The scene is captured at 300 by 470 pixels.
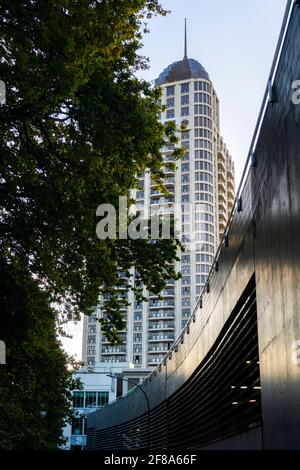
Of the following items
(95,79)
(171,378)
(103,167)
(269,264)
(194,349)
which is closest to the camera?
(269,264)

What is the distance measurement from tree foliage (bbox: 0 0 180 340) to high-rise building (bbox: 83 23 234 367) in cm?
8948

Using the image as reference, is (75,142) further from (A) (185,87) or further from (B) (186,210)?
(A) (185,87)

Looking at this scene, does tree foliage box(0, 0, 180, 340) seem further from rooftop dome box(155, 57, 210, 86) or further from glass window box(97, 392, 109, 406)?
rooftop dome box(155, 57, 210, 86)

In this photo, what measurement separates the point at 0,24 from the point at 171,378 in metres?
18.7

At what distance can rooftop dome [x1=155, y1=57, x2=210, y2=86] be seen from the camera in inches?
4611

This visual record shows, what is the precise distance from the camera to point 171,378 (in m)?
24.8

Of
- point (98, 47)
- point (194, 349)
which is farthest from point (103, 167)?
point (194, 349)

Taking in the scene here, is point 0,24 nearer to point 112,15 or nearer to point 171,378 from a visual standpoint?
point 112,15

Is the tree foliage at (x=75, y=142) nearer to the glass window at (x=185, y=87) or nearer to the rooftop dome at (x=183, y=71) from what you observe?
the glass window at (x=185, y=87)

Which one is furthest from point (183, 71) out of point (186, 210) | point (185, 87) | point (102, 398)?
point (102, 398)

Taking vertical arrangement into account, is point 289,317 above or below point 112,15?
below

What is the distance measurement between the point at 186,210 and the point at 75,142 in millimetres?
100941

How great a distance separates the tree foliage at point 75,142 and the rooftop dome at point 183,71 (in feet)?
351
